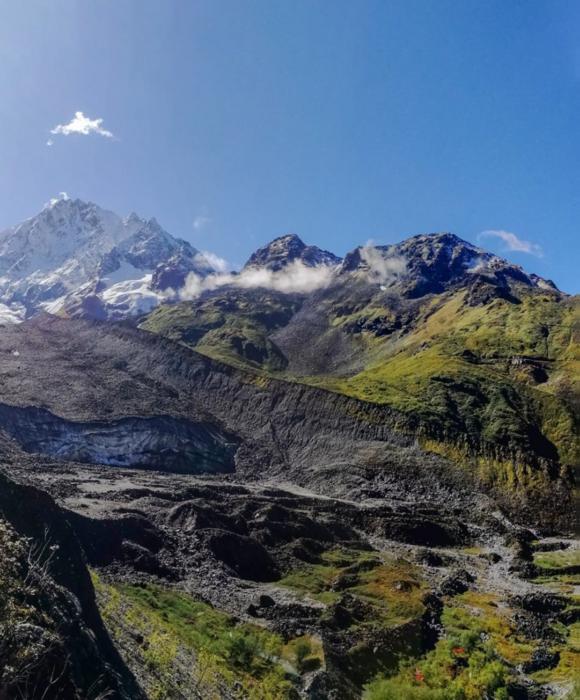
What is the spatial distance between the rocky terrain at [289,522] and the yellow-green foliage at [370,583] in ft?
1.20

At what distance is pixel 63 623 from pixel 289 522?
63.4 meters

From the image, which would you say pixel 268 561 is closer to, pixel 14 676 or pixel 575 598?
pixel 575 598

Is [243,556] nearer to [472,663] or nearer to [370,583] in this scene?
[370,583]

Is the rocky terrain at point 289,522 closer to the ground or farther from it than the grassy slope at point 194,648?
farther from it

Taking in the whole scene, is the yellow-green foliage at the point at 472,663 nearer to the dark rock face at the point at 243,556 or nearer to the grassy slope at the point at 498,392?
the dark rock face at the point at 243,556

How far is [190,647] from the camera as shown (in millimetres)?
42344

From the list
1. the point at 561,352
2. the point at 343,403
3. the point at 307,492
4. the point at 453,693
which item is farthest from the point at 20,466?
Answer: the point at 561,352

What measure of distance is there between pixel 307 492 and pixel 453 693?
A: 71.4 meters

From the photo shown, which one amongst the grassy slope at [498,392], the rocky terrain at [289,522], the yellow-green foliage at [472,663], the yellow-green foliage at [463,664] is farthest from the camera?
the grassy slope at [498,392]

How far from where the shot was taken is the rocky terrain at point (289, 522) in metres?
34.1

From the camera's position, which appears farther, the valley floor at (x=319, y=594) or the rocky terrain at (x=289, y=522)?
the valley floor at (x=319, y=594)

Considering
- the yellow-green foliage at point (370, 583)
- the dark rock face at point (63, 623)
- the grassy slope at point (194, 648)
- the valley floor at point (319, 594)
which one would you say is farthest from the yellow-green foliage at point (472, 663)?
the dark rock face at point (63, 623)

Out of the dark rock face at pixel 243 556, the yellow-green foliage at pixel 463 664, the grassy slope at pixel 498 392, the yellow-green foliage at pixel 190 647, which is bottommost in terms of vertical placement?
the yellow-green foliage at pixel 190 647

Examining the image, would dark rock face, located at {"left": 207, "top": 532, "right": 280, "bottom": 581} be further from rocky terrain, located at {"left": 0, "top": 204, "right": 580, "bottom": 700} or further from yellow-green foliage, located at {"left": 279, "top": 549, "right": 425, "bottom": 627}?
yellow-green foliage, located at {"left": 279, "top": 549, "right": 425, "bottom": 627}
